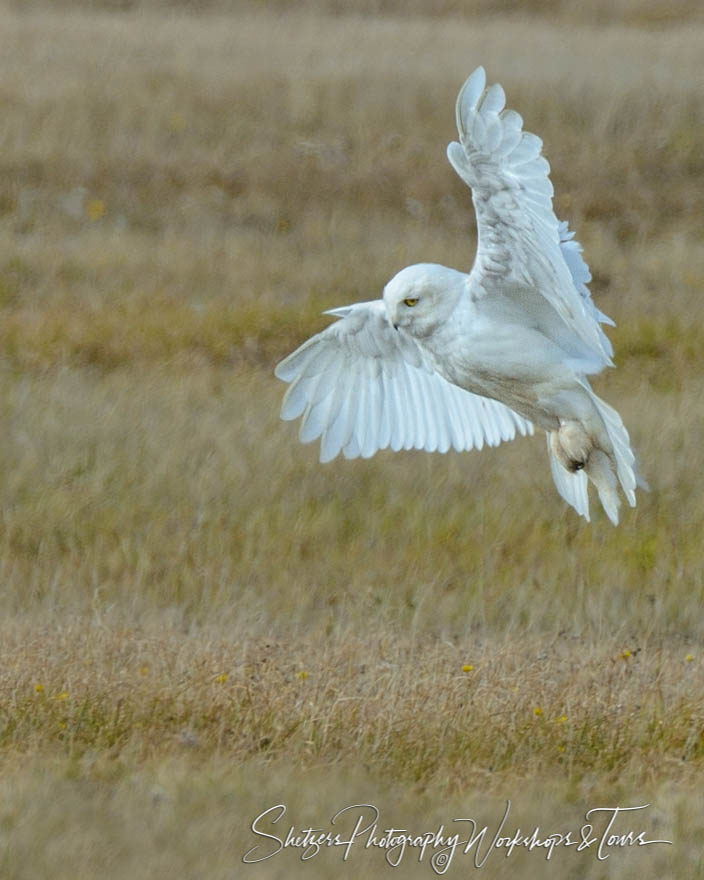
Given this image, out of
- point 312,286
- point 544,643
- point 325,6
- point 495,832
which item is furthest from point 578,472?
point 325,6

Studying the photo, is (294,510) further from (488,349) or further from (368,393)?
(488,349)

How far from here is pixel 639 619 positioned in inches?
261

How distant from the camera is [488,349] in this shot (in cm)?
520

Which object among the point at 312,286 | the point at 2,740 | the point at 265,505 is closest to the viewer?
the point at 2,740

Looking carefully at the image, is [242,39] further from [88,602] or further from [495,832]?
[495,832]

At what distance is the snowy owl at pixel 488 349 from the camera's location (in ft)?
16.1

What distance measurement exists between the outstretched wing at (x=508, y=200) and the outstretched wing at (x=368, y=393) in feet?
3.30

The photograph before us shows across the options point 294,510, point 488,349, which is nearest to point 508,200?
point 488,349

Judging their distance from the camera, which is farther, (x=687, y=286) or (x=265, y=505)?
(x=687, y=286)

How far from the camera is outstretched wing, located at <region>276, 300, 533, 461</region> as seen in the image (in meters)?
6.11

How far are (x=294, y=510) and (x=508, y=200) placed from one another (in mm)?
2987

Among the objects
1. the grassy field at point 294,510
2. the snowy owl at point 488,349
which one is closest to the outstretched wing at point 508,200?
the snowy owl at point 488,349

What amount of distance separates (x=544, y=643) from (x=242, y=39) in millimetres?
12094

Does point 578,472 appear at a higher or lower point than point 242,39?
lower
